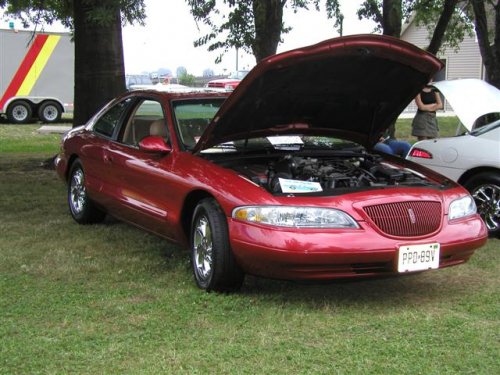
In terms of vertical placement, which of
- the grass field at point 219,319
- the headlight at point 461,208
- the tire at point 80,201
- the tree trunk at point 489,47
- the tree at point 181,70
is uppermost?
the tree trunk at point 489,47

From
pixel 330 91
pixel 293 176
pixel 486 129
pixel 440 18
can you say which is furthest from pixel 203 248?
pixel 440 18

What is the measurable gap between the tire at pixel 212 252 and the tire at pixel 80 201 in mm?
2305

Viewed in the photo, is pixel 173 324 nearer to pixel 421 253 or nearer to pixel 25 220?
pixel 421 253

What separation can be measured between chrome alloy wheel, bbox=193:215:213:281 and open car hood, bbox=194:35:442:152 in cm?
67

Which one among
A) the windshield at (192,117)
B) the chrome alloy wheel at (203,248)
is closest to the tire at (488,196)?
the windshield at (192,117)

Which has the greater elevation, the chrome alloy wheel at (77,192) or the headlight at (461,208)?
the headlight at (461,208)

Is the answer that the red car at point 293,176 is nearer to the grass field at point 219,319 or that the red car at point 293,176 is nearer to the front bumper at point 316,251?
the front bumper at point 316,251

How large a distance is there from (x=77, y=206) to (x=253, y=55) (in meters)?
4.76

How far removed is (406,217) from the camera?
13.9ft

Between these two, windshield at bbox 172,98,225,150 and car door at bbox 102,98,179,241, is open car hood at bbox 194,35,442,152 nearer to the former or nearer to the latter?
windshield at bbox 172,98,225,150

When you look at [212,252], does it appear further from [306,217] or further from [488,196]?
[488,196]

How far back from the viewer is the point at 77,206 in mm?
7027

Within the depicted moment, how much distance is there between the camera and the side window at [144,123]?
18.4 ft

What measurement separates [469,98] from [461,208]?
98.4 inches
